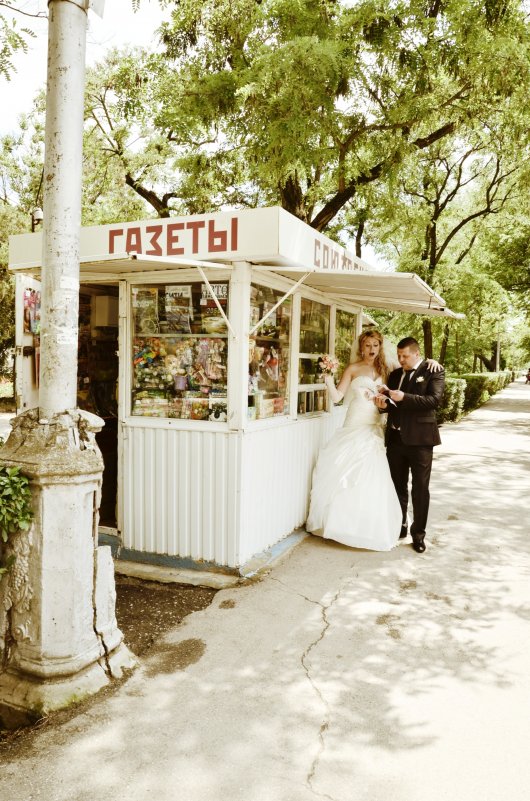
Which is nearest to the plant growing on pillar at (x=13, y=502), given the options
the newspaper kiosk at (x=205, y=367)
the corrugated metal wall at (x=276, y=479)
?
the newspaper kiosk at (x=205, y=367)

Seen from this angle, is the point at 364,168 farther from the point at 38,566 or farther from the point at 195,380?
the point at 38,566

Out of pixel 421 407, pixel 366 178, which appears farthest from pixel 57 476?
pixel 366 178

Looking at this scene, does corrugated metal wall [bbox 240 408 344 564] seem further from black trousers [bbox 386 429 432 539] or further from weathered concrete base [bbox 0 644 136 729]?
weathered concrete base [bbox 0 644 136 729]

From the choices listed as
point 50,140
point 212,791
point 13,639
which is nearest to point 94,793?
point 212,791

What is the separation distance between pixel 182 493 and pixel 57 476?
2129 mm

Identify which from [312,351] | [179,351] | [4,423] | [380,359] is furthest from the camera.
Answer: [4,423]

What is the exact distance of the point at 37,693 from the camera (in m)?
2.98

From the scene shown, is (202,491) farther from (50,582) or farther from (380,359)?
(380,359)

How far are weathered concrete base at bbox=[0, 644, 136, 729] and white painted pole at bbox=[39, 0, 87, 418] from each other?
144 cm

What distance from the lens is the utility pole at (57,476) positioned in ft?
9.96

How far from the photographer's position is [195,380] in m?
5.09

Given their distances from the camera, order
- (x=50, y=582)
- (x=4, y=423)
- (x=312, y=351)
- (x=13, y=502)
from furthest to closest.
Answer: (x=4, y=423) → (x=312, y=351) → (x=50, y=582) → (x=13, y=502)

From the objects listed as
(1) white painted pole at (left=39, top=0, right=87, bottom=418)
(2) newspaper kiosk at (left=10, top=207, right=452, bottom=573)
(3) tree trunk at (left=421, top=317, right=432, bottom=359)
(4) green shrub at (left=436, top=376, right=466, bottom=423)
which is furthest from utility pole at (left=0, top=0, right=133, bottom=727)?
(3) tree trunk at (left=421, top=317, right=432, bottom=359)

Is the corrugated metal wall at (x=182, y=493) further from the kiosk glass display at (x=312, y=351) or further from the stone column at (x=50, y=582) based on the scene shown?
Result: the stone column at (x=50, y=582)
